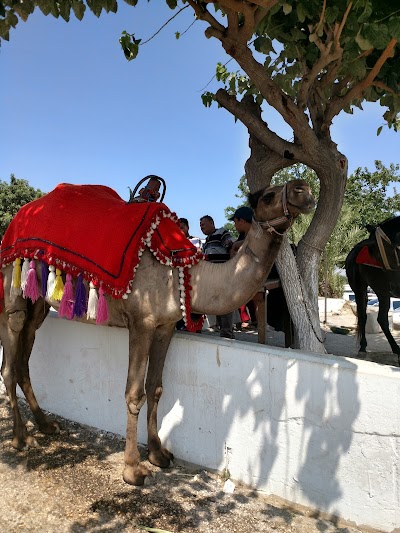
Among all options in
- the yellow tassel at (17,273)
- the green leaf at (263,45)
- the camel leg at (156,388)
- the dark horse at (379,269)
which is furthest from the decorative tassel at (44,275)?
the dark horse at (379,269)

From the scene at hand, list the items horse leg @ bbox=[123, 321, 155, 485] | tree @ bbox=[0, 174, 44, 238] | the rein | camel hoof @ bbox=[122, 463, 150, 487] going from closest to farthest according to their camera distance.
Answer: camel hoof @ bbox=[122, 463, 150, 487], horse leg @ bbox=[123, 321, 155, 485], the rein, tree @ bbox=[0, 174, 44, 238]

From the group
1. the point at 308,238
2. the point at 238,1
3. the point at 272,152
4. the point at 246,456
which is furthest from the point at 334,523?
the point at 238,1

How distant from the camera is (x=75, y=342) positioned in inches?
190

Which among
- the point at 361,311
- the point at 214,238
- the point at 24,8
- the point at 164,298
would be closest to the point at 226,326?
the point at 214,238

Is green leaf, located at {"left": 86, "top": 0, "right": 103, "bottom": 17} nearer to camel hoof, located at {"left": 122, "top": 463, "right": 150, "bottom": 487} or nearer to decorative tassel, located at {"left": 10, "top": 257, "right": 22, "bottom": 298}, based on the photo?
decorative tassel, located at {"left": 10, "top": 257, "right": 22, "bottom": 298}

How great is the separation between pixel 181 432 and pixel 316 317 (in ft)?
6.16

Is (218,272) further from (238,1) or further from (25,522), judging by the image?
(238,1)

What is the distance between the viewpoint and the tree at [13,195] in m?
28.8

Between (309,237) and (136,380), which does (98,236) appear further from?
A: (309,237)

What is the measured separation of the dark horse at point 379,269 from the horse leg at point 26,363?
4195 millimetres

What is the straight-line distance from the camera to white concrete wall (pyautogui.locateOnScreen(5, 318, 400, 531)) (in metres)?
2.83

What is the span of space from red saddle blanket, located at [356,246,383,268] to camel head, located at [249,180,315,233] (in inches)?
141

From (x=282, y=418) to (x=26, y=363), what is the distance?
286cm

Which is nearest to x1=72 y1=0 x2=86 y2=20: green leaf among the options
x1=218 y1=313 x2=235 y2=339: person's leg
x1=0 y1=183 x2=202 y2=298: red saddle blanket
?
x1=0 y1=183 x2=202 y2=298: red saddle blanket
